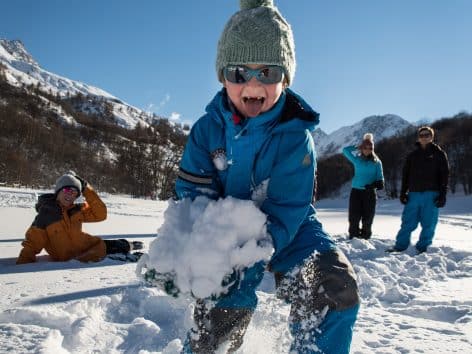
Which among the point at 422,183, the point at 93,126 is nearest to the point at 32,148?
the point at 93,126

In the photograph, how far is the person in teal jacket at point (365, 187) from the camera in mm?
5957

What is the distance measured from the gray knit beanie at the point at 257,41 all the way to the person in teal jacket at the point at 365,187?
15.0ft

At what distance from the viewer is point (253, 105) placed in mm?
1572

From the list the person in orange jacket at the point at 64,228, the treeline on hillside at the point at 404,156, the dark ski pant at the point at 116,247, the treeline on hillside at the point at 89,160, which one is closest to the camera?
the person in orange jacket at the point at 64,228

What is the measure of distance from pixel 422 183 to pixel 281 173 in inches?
163

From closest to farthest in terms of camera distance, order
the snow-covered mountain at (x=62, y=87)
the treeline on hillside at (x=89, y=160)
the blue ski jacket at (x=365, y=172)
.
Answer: the blue ski jacket at (x=365, y=172) < the treeline on hillside at (x=89, y=160) < the snow-covered mountain at (x=62, y=87)

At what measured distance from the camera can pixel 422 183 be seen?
16.5ft

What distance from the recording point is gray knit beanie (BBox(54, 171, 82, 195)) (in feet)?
12.1

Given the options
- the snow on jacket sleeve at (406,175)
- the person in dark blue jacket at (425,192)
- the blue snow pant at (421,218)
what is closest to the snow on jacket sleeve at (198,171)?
the person in dark blue jacket at (425,192)

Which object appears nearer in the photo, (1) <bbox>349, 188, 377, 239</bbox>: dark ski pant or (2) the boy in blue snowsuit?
(2) the boy in blue snowsuit

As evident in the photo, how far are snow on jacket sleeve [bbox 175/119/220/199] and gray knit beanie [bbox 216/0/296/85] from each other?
0.29 meters

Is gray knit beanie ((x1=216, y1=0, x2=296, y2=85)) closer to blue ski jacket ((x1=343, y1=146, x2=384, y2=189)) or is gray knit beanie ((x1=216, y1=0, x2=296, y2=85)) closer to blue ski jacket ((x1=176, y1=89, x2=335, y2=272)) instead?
blue ski jacket ((x1=176, y1=89, x2=335, y2=272))

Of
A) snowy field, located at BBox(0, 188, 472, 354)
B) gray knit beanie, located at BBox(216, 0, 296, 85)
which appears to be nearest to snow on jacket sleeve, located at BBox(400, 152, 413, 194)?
snowy field, located at BBox(0, 188, 472, 354)

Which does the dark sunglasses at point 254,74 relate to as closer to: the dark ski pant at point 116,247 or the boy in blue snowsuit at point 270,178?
the boy in blue snowsuit at point 270,178
